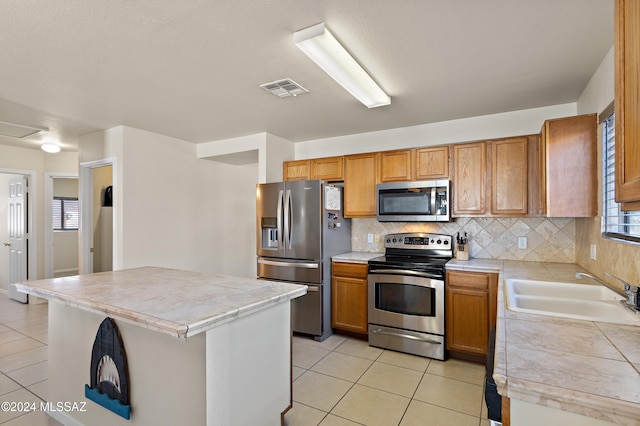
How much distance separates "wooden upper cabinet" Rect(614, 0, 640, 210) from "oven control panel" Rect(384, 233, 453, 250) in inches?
100

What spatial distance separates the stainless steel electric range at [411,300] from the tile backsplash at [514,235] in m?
0.24

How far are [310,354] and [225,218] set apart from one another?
2.76m

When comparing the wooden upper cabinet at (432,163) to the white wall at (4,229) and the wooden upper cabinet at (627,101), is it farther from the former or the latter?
the white wall at (4,229)

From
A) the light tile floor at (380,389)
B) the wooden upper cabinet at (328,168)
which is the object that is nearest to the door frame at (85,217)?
the wooden upper cabinet at (328,168)

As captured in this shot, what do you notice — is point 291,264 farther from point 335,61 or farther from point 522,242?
point 522,242

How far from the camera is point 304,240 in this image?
3.71 meters

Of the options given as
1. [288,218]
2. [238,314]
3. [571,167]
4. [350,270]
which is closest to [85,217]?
[288,218]

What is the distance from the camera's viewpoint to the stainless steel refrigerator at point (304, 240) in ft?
11.9

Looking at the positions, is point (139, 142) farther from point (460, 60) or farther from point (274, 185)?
point (460, 60)

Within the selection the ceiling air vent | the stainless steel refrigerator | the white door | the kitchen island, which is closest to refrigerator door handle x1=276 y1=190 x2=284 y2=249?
the stainless steel refrigerator

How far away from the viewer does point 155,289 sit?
1.94m

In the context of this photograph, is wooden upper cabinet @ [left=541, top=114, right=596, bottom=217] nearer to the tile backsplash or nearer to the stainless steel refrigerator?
the tile backsplash

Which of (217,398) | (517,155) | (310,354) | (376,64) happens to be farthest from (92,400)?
(517,155)

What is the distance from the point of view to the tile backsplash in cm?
315
